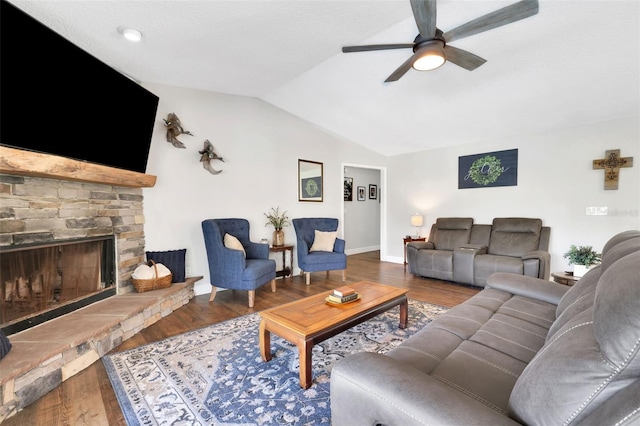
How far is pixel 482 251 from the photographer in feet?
13.6

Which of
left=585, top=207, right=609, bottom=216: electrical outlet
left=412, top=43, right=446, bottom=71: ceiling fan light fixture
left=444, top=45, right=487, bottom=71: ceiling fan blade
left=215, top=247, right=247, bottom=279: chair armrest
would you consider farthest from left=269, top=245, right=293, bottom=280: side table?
left=585, top=207, right=609, bottom=216: electrical outlet

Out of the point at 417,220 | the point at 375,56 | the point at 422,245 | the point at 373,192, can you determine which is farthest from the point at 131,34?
the point at 373,192

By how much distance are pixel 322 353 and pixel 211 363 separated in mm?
827

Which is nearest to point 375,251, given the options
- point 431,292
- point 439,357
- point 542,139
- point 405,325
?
point 431,292

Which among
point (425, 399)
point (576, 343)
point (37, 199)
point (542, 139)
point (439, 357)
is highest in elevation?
point (542, 139)

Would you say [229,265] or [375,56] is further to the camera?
[229,265]

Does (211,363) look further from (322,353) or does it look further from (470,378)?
(470,378)

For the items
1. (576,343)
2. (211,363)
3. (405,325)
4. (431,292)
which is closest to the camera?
(576,343)

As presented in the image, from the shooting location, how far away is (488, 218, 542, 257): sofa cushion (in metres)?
4.01

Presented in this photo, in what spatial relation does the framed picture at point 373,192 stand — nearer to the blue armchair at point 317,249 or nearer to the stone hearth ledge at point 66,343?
the blue armchair at point 317,249

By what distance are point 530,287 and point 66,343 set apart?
3.28 metres

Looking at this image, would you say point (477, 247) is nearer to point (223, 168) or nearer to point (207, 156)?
point (223, 168)

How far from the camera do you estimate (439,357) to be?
4.38ft

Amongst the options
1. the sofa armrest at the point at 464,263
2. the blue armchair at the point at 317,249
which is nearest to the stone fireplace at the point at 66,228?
the blue armchair at the point at 317,249
